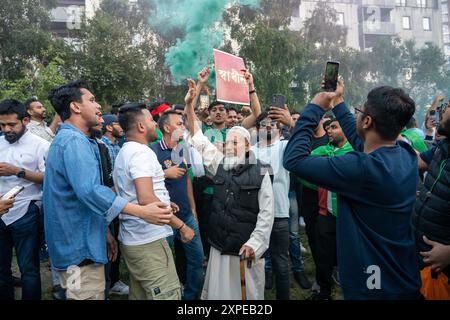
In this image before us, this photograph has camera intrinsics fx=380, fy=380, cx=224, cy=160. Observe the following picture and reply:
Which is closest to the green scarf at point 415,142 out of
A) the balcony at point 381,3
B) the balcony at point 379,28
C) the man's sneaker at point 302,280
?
the man's sneaker at point 302,280

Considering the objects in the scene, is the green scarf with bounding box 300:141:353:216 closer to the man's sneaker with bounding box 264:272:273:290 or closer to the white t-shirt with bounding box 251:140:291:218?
the white t-shirt with bounding box 251:140:291:218

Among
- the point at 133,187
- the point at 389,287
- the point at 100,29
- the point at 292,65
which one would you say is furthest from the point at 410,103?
the point at 292,65

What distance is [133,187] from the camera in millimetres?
3012

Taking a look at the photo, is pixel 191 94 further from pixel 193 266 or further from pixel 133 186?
pixel 193 266

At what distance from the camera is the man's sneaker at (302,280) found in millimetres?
4770

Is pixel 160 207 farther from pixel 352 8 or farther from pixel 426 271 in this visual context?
pixel 352 8

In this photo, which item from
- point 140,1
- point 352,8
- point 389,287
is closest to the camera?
point 389,287

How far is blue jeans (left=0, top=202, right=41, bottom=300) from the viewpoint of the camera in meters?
3.54

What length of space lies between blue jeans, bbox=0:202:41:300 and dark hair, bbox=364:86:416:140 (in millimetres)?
3196

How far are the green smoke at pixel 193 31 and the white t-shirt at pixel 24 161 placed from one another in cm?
1547

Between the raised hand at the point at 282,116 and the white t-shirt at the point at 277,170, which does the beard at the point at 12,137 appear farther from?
the raised hand at the point at 282,116

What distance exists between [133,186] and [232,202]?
90cm

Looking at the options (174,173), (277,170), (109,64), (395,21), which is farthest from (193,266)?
(395,21)

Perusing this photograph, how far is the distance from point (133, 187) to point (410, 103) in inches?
80.5
